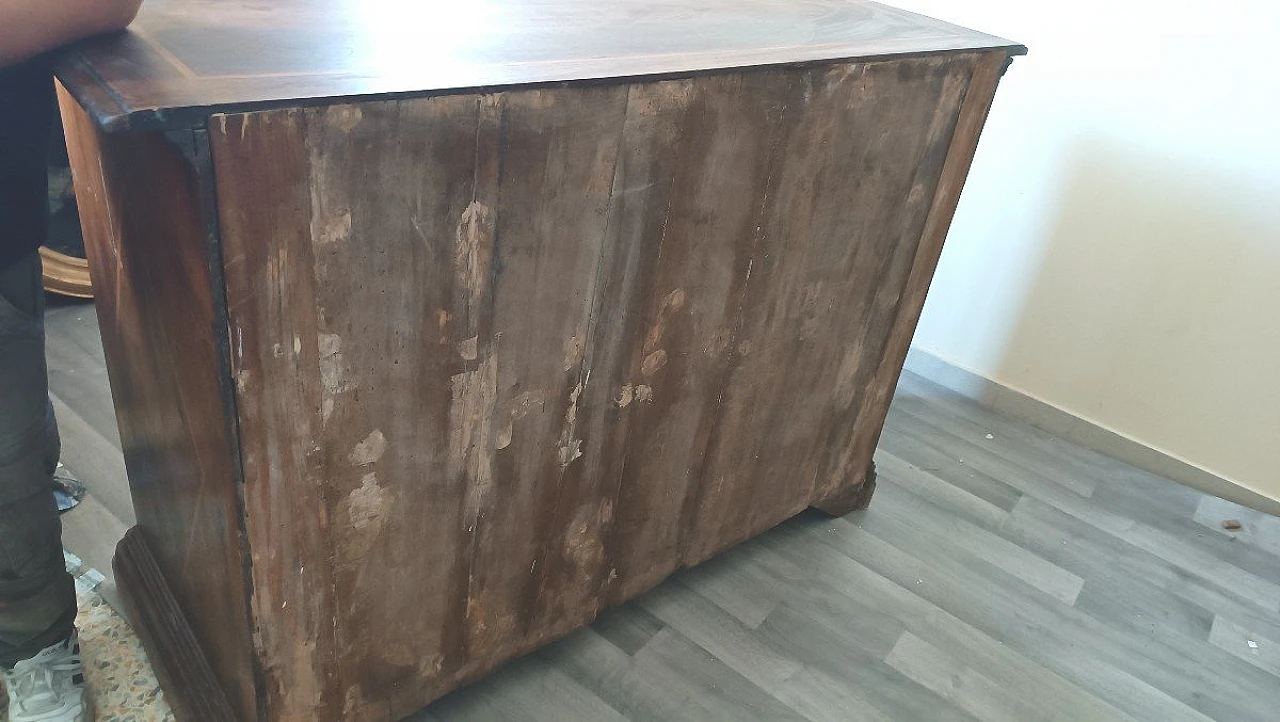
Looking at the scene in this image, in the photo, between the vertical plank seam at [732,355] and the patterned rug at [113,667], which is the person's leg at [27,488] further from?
the vertical plank seam at [732,355]

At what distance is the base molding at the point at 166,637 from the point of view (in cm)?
104

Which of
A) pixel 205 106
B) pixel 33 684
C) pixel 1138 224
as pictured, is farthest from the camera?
pixel 1138 224

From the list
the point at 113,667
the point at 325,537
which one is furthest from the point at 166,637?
the point at 325,537

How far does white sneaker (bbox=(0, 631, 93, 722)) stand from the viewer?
1062 millimetres

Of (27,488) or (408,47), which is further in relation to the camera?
(27,488)

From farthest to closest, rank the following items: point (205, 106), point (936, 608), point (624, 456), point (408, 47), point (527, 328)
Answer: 1. point (936, 608)
2. point (624, 456)
3. point (527, 328)
4. point (408, 47)
5. point (205, 106)

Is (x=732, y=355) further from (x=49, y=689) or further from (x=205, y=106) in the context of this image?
(x=49, y=689)

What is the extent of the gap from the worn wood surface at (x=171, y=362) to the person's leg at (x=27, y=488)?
9 centimetres

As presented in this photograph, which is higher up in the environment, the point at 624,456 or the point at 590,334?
the point at 590,334

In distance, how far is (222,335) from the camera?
73 centimetres

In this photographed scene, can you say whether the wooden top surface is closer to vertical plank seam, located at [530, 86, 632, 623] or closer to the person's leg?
vertical plank seam, located at [530, 86, 632, 623]

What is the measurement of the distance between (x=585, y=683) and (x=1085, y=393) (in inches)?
54.5

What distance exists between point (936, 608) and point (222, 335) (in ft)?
4.03

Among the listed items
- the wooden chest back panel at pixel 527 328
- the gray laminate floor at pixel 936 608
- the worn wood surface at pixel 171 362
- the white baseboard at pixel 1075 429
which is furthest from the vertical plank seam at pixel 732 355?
the white baseboard at pixel 1075 429
